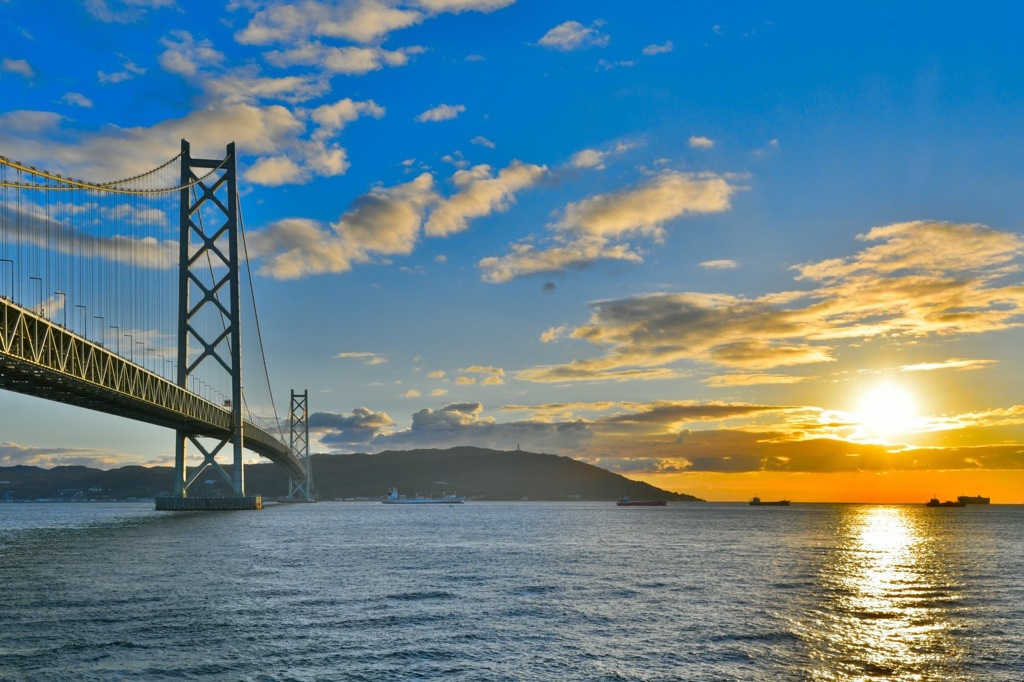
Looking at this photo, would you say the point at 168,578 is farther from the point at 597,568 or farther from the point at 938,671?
the point at 938,671

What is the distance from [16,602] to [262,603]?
26.6ft

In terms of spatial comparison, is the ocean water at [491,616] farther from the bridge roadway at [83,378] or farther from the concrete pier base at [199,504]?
the concrete pier base at [199,504]

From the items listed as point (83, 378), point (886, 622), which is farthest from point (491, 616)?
point (83, 378)

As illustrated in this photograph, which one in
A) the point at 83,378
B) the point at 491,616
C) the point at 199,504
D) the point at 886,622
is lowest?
the point at 886,622

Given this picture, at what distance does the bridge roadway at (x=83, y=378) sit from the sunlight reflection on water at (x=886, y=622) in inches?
1669

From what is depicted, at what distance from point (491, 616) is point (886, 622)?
43.3 feet

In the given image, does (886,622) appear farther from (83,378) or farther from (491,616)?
(83,378)

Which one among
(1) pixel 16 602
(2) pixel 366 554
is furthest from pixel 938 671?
(2) pixel 366 554

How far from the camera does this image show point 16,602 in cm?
3122

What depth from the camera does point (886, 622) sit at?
102 ft

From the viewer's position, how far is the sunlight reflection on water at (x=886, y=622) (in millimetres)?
23422

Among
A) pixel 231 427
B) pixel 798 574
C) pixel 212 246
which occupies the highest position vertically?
pixel 212 246

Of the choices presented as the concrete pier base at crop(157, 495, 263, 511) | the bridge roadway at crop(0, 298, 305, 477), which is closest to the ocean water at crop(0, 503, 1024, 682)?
the bridge roadway at crop(0, 298, 305, 477)

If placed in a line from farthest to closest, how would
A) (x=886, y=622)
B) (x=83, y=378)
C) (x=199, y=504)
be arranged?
(x=199, y=504) < (x=83, y=378) < (x=886, y=622)
